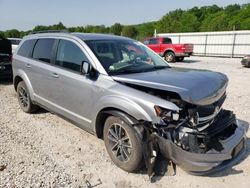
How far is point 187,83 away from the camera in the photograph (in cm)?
324

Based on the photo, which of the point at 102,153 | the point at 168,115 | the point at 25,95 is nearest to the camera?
the point at 168,115

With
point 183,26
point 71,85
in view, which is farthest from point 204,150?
point 183,26

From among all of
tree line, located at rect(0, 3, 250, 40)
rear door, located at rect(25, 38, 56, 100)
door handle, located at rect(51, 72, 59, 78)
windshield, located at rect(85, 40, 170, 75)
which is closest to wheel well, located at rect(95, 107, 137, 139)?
windshield, located at rect(85, 40, 170, 75)

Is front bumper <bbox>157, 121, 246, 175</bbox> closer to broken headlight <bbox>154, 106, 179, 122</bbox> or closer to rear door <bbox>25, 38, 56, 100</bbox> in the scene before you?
broken headlight <bbox>154, 106, 179, 122</bbox>

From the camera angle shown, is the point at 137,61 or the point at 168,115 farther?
the point at 137,61

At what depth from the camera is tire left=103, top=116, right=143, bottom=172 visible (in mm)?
3262

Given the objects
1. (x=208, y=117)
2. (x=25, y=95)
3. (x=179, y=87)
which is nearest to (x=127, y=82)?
(x=179, y=87)

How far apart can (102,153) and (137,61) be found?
1.60 meters

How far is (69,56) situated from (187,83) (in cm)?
209

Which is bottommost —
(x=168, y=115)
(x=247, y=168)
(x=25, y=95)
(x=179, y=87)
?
(x=247, y=168)

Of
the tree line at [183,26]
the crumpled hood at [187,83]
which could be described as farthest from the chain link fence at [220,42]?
the crumpled hood at [187,83]

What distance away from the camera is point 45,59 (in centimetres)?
489

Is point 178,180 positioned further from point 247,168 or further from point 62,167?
point 62,167

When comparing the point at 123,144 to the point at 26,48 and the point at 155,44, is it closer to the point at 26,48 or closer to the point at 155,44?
the point at 26,48
